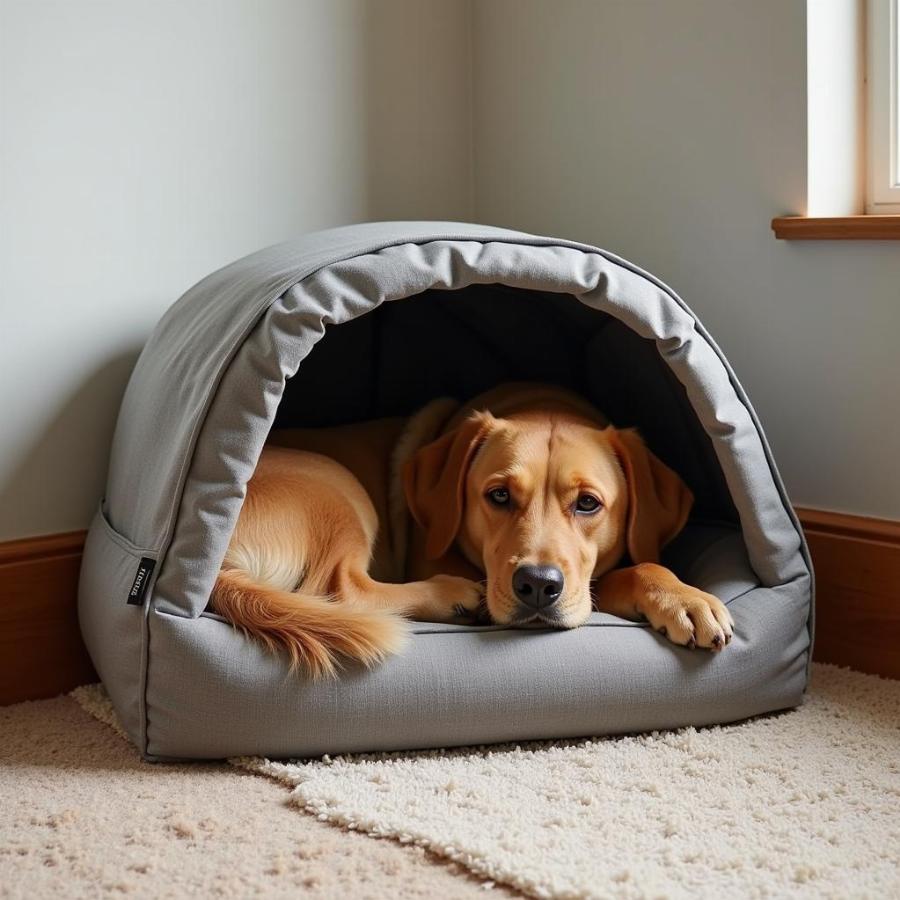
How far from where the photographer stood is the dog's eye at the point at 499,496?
89.2 inches

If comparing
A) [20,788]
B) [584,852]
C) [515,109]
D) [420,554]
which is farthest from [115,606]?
[515,109]

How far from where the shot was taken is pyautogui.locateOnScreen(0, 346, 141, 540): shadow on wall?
2.48 metres

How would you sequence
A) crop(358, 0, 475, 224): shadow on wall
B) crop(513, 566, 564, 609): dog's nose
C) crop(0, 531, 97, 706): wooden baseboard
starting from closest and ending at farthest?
crop(513, 566, 564, 609): dog's nose
crop(0, 531, 97, 706): wooden baseboard
crop(358, 0, 475, 224): shadow on wall

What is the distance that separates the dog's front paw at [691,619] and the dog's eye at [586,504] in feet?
0.68

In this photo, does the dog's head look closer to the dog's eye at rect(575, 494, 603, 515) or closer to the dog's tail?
the dog's eye at rect(575, 494, 603, 515)

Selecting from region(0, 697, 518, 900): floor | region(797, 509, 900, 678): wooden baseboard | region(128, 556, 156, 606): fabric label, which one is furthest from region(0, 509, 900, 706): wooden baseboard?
region(128, 556, 156, 606): fabric label

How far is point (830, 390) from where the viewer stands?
2.51m

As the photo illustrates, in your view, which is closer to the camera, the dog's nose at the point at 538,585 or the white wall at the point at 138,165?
the dog's nose at the point at 538,585

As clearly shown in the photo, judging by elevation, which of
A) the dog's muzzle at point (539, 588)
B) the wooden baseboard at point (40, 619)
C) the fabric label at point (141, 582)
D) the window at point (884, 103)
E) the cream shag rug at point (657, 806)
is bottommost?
the cream shag rug at point (657, 806)

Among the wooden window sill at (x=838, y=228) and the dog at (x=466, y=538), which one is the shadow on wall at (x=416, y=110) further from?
the wooden window sill at (x=838, y=228)

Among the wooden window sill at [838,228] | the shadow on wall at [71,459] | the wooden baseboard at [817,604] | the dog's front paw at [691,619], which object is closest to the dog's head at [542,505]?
the dog's front paw at [691,619]

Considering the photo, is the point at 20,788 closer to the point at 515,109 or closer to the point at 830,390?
the point at 830,390

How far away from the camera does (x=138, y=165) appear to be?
2605 mm

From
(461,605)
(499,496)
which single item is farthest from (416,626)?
(499,496)
